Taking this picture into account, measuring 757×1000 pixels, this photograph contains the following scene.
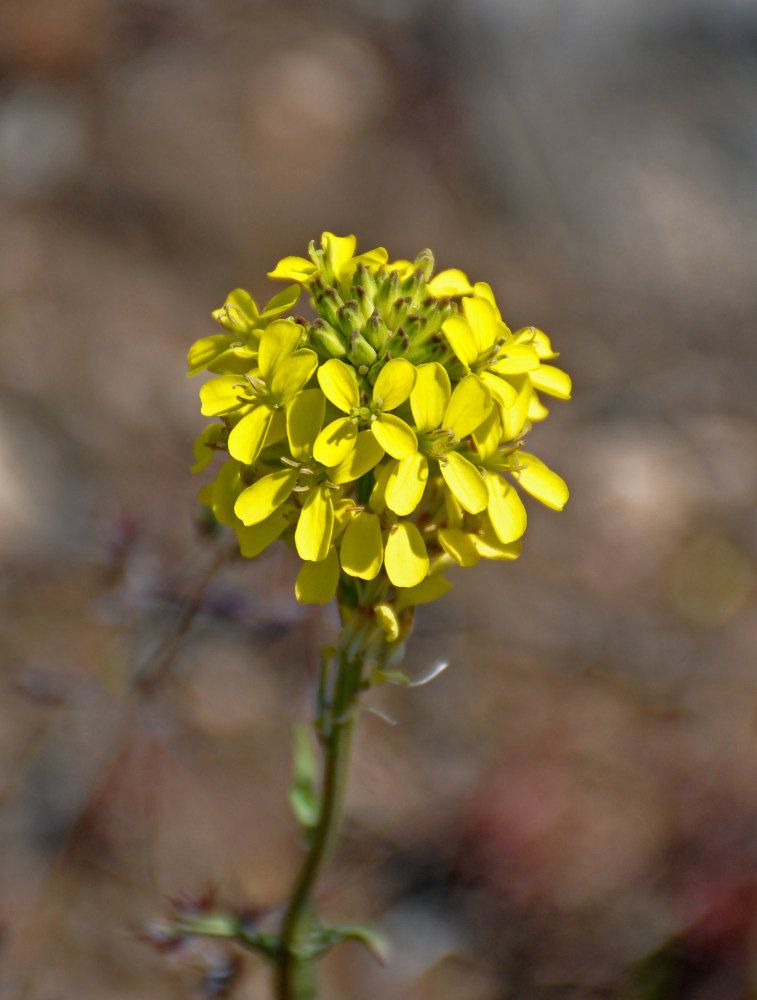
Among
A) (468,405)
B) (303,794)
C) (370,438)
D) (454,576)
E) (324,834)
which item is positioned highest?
(454,576)

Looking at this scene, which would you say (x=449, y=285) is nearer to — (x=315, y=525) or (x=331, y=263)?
(x=331, y=263)

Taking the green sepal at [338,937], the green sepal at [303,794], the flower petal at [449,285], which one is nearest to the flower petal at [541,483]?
the flower petal at [449,285]

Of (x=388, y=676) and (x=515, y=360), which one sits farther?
(x=388, y=676)

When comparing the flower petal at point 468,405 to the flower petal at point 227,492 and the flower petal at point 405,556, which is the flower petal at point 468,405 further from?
the flower petal at point 227,492

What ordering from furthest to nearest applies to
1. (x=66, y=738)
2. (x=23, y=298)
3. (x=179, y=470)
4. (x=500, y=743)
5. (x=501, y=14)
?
(x=501, y=14)
(x=23, y=298)
(x=179, y=470)
(x=500, y=743)
(x=66, y=738)

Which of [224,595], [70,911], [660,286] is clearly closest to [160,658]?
[224,595]

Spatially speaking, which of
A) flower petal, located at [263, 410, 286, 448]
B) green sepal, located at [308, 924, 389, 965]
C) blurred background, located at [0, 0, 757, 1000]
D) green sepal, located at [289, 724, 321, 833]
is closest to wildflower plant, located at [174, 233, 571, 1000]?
flower petal, located at [263, 410, 286, 448]

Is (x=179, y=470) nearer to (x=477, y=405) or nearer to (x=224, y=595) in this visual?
(x=224, y=595)

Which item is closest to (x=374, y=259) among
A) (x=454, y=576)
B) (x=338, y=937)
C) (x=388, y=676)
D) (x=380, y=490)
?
(x=380, y=490)
